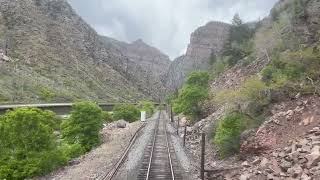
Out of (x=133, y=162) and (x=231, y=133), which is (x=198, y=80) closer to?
(x=231, y=133)

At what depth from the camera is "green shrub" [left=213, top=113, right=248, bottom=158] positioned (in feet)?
100

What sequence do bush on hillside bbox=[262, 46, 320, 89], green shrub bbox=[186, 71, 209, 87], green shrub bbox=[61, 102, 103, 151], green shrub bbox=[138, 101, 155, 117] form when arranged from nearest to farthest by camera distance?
bush on hillside bbox=[262, 46, 320, 89] < green shrub bbox=[61, 102, 103, 151] < green shrub bbox=[186, 71, 209, 87] < green shrub bbox=[138, 101, 155, 117]

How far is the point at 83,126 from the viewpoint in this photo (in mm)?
46219

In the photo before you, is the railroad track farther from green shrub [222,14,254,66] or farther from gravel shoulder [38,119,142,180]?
green shrub [222,14,254,66]

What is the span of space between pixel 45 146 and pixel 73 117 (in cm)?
1515

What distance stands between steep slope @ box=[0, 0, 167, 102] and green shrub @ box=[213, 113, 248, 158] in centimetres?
6868

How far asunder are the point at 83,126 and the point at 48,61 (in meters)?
107

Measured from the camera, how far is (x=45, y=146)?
3080cm

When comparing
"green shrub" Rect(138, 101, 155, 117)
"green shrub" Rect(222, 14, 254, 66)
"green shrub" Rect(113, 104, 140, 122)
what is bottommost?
"green shrub" Rect(113, 104, 140, 122)

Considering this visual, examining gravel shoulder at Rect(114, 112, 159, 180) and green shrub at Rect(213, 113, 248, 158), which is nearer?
gravel shoulder at Rect(114, 112, 159, 180)

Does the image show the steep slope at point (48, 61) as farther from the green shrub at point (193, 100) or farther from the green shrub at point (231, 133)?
the green shrub at point (231, 133)

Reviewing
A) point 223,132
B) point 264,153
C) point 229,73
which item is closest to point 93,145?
point 223,132

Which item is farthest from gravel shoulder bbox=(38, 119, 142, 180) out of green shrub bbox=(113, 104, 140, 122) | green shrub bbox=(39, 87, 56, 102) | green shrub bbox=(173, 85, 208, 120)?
green shrub bbox=(39, 87, 56, 102)

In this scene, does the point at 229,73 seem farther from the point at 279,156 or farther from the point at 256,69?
the point at 279,156
